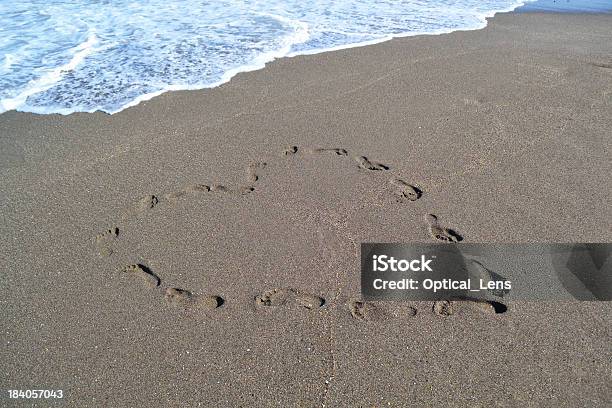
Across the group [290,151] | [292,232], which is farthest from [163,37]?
[292,232]

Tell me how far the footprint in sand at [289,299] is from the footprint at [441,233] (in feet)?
3.14

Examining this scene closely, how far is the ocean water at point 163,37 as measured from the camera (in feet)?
17.2

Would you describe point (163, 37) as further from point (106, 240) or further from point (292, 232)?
point (292, 232)

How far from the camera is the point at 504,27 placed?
7.52 m

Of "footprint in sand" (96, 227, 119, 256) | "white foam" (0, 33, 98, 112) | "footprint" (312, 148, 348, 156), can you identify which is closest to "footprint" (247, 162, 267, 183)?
"footprint" (312, 148, 348, 156)

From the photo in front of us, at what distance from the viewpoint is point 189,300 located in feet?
8.56

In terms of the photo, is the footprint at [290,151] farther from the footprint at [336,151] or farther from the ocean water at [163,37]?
the ocean water at [163,37]

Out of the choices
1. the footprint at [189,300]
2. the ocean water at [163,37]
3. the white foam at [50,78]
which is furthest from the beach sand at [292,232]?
the ocean water at [163,37]

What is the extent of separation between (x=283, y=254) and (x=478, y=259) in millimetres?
1237

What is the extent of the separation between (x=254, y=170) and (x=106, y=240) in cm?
127

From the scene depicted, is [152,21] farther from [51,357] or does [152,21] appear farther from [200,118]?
[51,357]

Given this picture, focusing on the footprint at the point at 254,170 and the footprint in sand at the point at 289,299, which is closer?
the footprint in sand at the point at 289,299

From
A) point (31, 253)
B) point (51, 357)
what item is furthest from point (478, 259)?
point (31, 253)

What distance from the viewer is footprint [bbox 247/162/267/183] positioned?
143 inches
